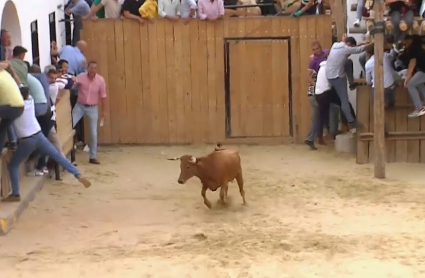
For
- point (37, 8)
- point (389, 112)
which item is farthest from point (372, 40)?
point (37, 8)

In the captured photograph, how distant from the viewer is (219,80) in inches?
632

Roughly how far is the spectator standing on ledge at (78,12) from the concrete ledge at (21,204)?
4.41m

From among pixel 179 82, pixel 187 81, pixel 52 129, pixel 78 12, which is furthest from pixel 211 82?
pixel 52 129

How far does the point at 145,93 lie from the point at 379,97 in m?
4.91

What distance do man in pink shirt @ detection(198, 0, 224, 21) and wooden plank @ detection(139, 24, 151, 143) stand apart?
95 centimetres

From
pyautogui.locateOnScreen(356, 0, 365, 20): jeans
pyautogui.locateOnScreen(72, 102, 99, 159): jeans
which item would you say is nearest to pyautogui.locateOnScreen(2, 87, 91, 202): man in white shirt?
pyautogui.locateOnScreen(72, 102, 99, 159): jeans

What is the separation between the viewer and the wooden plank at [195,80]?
15914 mm

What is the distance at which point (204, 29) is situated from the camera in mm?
15906

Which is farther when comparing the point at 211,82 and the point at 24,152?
the point at 211,82

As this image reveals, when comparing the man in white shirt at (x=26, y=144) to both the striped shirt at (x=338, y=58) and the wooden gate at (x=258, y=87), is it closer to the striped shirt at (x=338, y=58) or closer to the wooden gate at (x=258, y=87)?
the striped shirt at (x=338, y=58)

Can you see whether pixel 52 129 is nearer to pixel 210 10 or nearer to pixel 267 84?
pixel 210 10

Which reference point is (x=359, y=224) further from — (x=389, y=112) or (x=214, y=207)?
(x=389, y=112)

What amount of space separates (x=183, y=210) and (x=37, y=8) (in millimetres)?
4990

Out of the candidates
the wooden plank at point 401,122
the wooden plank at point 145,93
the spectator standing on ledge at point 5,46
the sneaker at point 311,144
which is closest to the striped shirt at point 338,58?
the wooden plank at point 401,122
